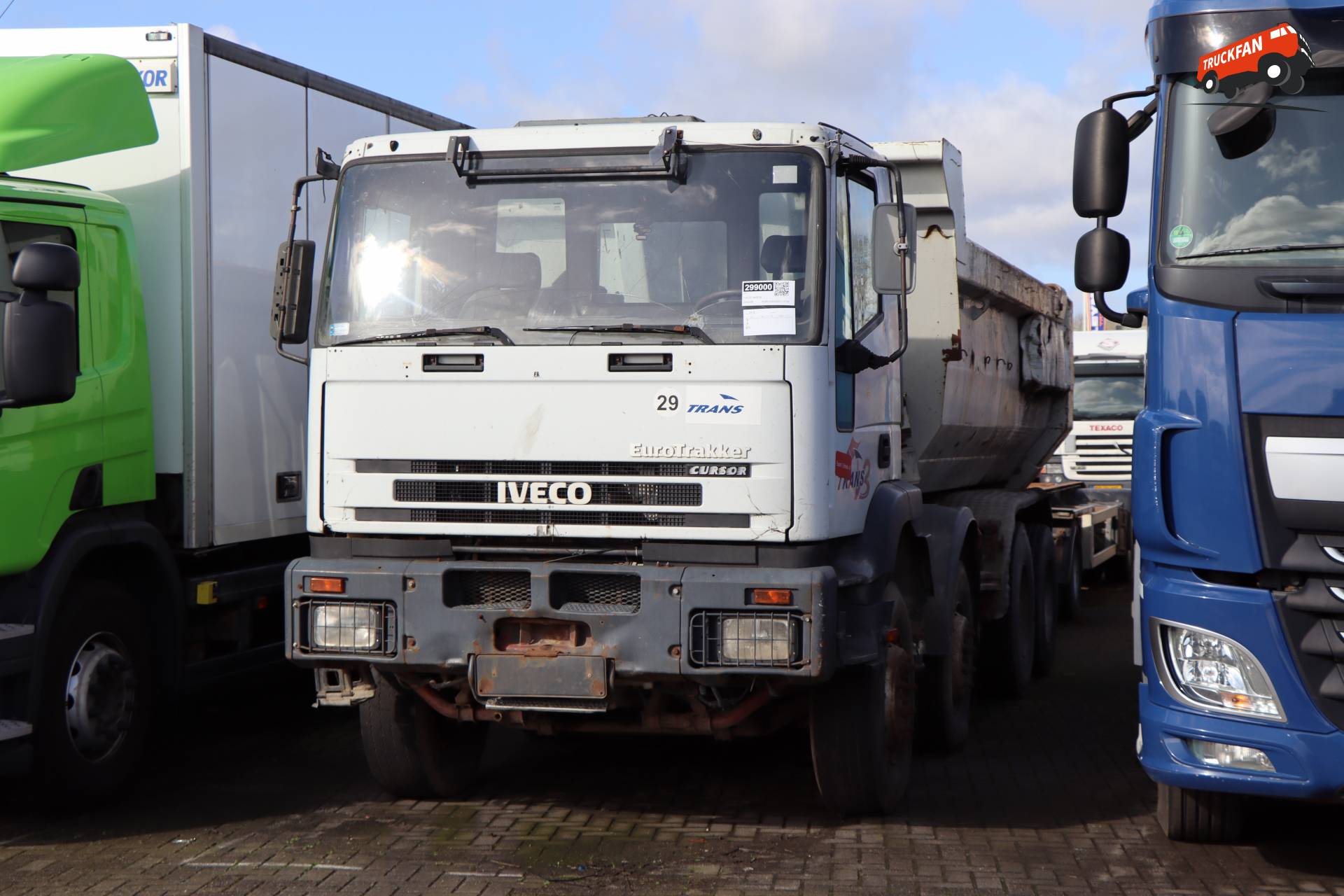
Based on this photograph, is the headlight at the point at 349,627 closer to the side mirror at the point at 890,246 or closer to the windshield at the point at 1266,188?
the side mirror at the point at 890,246

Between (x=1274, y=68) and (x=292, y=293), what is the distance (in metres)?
4.00

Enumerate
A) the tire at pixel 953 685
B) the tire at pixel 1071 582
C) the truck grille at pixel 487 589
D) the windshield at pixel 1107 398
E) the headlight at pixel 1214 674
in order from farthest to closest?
the windshield at pixel 1107 398 → the tire at pixel 1071 582 → the tire at pixel 953 685 → the truck grille at pixel 487 589 → the headlight at pixel 1214 674

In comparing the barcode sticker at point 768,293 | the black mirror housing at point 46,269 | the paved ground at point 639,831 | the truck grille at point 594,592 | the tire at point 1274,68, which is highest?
the tire at point 1274,68

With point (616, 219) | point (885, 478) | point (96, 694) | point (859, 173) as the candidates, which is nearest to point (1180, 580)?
point (885, 478)

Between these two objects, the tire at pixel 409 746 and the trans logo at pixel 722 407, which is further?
the tire at pixel 409 746

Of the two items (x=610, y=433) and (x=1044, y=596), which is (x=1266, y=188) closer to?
(x=610, y=433)

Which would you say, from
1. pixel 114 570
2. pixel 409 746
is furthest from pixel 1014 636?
pixel 114 570

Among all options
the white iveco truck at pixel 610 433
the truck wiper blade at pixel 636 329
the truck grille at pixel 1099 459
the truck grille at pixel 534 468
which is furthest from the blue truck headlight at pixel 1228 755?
the truck grille at pixel 1099 459

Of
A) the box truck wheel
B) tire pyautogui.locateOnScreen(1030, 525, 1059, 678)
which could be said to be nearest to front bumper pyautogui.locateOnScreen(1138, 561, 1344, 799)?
the box truck wheel

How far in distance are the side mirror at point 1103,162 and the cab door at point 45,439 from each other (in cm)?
427

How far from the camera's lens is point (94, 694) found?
6.93m

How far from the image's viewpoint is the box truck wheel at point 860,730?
6457 millimetres

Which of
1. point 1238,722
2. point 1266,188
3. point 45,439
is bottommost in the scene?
point 1238,722

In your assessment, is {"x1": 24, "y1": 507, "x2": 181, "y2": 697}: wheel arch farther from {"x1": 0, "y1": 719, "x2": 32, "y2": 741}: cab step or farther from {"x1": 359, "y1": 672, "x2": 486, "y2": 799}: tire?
{"x1": 359, "y1": 672, "x2": 486, "y2": 799}: tire
